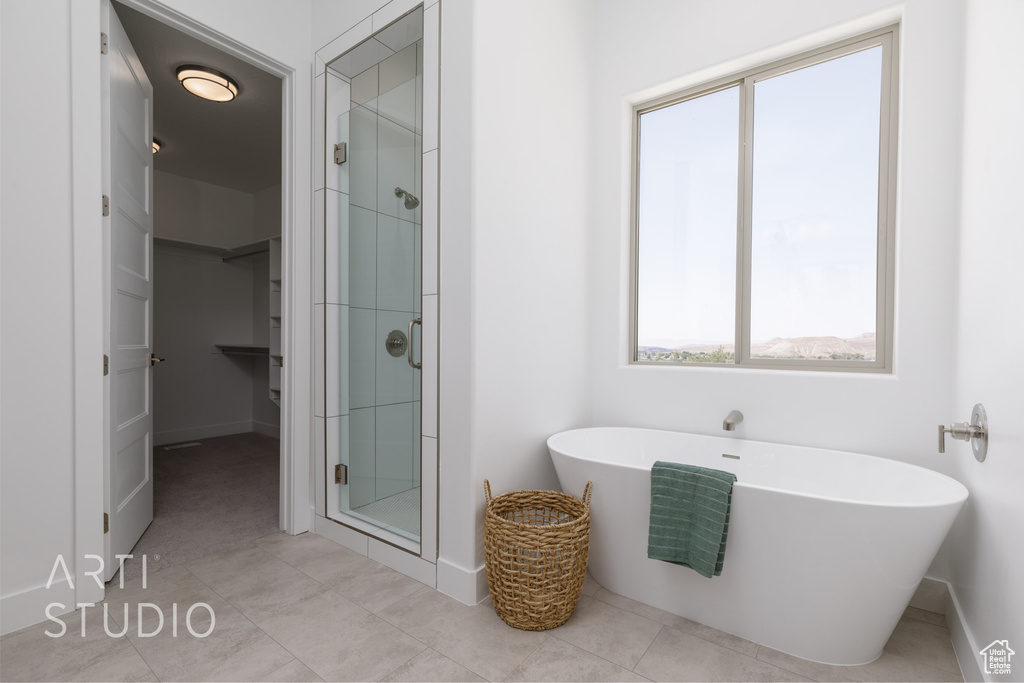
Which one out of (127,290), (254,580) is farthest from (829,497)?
(127,290)

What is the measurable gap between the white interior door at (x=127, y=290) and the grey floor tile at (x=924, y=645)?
287 centimetres

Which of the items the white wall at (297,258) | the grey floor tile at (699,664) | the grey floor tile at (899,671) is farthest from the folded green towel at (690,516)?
the white wall at (297,258)

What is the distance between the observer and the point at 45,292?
169 cm

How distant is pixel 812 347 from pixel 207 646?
8.36 ft

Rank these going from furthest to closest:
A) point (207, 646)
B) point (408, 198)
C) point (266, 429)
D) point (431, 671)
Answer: point (266, 429) → point (408, 198) → point (207, 646) → point (431, 671)

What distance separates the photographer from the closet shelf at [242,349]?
479 centimetres

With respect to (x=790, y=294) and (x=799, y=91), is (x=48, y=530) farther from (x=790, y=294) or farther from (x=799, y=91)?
(x=799, y=91)

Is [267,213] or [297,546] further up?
[267,213]

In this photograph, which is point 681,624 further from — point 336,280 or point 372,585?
point 336,280

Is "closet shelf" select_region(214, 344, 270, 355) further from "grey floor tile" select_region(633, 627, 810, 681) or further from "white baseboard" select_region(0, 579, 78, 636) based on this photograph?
"grey floor tile" select_region(633, 627, 810, 681)

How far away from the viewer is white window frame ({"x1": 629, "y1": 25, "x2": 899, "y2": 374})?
1998mm

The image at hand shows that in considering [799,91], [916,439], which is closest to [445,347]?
[916,439]

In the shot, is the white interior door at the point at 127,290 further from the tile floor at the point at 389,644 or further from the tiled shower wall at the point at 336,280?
the tiled shower wall at the point at 336,280

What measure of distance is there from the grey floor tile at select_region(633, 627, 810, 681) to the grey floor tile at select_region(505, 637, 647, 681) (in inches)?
3.0
